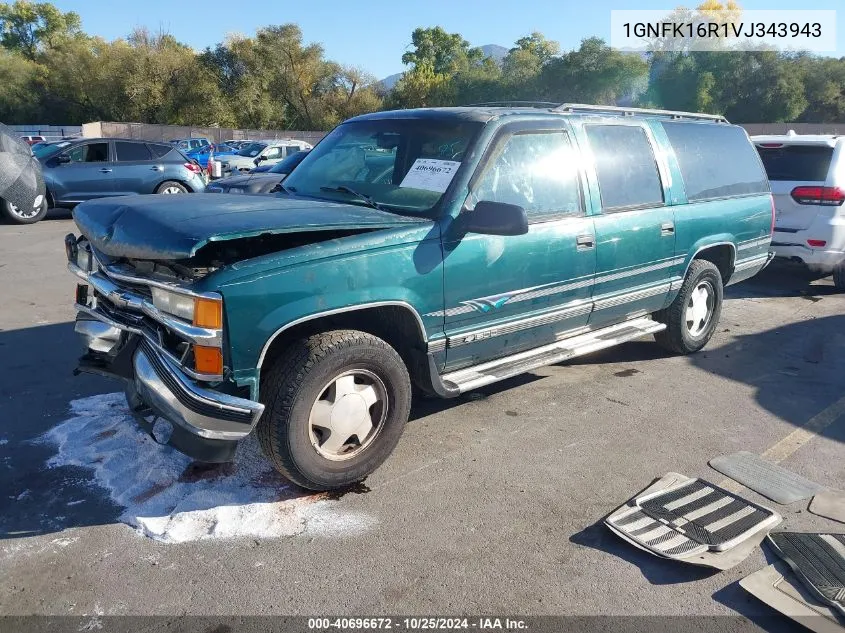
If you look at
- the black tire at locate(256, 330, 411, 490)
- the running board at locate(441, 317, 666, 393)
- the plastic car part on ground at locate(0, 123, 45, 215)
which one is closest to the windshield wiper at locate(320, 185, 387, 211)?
the black tire at locate(256, 330, 411, 490)

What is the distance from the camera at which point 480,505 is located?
11.5 feet

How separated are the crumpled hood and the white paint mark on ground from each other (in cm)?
120

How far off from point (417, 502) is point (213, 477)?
112cm

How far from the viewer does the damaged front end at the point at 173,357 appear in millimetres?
3020

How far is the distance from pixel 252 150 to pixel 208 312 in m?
26.5

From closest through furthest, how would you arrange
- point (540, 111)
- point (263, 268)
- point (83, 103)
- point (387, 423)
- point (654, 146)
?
point (263, 268)
point (387, 423)
point (540, 111)
point (654, 146)
point (83, 103)

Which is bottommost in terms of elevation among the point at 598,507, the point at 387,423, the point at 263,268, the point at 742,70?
the point at 598,507

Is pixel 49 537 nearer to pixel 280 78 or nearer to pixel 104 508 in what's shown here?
pixel 104 508

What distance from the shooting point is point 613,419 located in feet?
15.1

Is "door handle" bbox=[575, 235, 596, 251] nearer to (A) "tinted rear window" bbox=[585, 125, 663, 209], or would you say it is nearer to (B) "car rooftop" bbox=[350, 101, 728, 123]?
(A) "tinted rear window" bbox=[585, 125, 663, 209]

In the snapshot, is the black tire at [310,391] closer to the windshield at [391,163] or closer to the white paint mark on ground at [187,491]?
the white paint mark on ground at [187,491]

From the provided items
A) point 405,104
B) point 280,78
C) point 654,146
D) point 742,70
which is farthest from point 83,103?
point 654,146

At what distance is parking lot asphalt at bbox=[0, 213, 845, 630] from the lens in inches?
111

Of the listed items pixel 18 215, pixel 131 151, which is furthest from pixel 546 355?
pixel 131 151
